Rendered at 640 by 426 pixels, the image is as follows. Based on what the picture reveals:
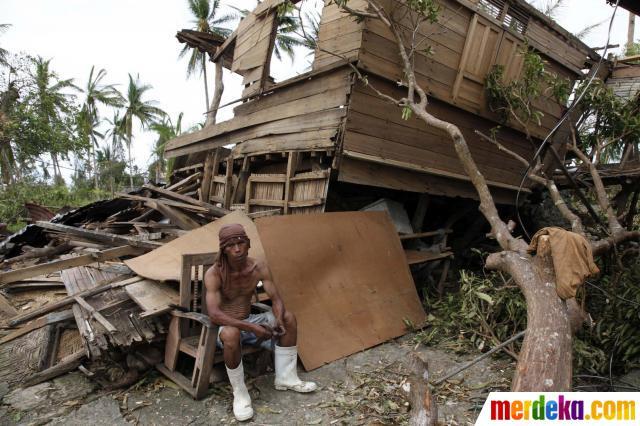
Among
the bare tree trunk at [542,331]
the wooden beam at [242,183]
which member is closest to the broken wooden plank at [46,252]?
the wooden beam at [242,183]

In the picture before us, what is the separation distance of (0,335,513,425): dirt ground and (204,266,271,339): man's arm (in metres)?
0.70

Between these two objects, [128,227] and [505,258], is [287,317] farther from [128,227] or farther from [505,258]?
[128,227]

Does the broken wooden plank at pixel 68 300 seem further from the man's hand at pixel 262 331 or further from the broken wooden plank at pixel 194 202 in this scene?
the broken wooden plank at pixel 194 202

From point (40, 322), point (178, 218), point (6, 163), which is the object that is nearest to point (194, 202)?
point (178, 218)

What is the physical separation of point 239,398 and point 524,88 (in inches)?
268

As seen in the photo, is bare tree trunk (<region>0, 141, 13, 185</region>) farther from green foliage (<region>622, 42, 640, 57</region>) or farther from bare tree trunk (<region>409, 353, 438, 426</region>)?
green foliage (<region>622, 42, 640, 57</region>)

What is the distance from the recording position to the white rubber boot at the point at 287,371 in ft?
11.3

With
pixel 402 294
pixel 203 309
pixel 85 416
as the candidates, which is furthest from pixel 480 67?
pixel 85 416

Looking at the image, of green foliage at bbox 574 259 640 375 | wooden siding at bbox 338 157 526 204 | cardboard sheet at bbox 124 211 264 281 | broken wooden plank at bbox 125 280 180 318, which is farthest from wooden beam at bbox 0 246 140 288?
green foliage at bbox 574 259 640 375

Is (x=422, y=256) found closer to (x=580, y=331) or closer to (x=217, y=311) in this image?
(x=580, y=331)

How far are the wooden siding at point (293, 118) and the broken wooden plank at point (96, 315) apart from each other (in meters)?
3.53

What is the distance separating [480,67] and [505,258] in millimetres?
4624

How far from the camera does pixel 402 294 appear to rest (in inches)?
209

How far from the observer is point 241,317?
352cm
